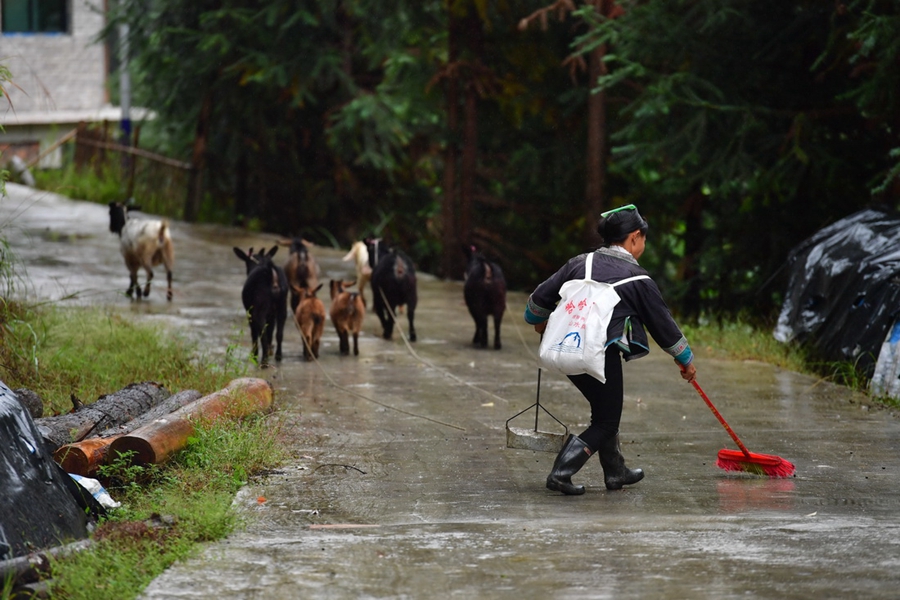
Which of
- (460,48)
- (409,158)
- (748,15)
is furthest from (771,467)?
(409,158)

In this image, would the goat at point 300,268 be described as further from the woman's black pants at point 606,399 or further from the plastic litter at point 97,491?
the woman's black pants at point 606,399

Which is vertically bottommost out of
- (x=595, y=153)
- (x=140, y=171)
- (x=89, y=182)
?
(x=89, y=182)

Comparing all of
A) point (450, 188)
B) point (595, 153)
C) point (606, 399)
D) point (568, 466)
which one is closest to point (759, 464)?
point (606, 399)

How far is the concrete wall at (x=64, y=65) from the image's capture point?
30.0 metres

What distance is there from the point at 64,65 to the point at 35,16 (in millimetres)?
1452

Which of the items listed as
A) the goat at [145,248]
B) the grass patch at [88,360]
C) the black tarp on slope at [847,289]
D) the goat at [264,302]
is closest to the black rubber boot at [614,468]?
the grass patch at [88,360]

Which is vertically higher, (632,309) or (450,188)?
(450,188)

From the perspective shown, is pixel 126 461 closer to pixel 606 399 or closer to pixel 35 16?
pixel 606 399

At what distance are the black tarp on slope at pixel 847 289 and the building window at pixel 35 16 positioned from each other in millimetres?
23613

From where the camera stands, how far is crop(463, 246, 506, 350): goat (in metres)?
12.4

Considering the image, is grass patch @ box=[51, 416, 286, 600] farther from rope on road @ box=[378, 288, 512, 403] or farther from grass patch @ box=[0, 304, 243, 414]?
rope on road @ box=[378, 288, 512, 403]

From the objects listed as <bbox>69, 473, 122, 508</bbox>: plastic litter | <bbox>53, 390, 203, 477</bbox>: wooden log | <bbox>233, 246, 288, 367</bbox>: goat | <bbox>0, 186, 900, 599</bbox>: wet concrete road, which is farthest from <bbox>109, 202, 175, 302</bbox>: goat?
<bbox>69, 473, 122, 508</bbox>: plastic litter

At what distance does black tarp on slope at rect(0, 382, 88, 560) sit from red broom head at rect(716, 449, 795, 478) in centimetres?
381

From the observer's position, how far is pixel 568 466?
22.8 feet
